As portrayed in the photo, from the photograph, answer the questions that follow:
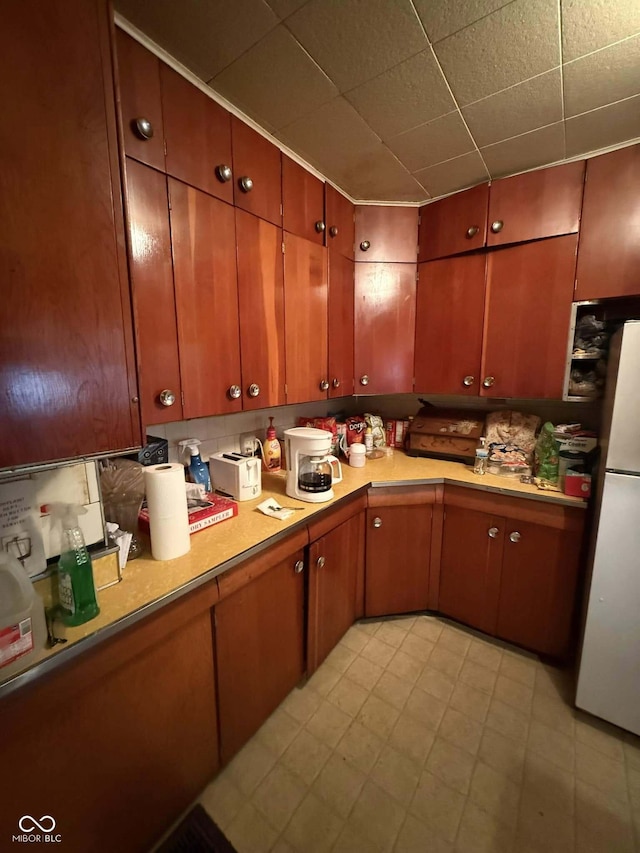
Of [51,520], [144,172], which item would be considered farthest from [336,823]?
[144,172]

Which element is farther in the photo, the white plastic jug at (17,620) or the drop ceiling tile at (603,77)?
the drop ceiling tile at (603,77)

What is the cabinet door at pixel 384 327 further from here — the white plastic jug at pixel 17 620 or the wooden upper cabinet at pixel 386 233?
the white plastic jug at pixel 17 620

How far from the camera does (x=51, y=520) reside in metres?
0.89

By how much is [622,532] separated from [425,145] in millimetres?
1744

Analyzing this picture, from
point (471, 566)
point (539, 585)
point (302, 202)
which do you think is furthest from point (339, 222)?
point (539, 585)

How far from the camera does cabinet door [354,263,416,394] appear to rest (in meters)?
1.90

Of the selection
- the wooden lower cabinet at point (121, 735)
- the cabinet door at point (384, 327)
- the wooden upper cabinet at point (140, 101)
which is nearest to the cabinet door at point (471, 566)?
the cabinet door at point (384, 327)

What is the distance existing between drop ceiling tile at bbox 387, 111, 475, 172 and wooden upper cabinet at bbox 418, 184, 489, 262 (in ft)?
0.88

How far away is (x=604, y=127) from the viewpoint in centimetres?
129

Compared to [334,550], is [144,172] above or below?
above

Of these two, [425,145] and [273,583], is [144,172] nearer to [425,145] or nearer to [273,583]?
[425,145]

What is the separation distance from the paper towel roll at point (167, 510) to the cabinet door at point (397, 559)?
98 centimetres

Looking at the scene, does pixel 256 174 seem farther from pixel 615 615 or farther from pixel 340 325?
pixel 615 615

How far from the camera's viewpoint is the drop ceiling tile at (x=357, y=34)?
2.88ft
